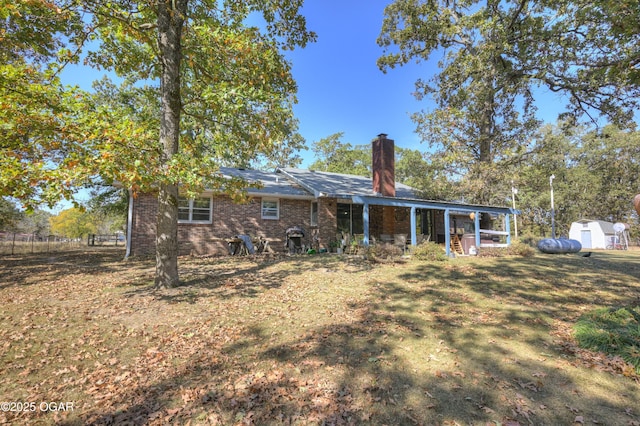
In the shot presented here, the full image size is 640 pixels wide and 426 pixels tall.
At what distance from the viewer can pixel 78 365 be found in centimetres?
379

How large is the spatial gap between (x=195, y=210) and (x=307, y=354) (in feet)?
35.6

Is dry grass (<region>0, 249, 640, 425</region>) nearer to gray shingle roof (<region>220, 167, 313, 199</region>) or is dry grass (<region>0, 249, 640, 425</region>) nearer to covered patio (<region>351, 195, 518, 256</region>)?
covered patio (<region>351, 195, 518, 256</region>)

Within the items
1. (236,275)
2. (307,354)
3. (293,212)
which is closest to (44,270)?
(236,275)

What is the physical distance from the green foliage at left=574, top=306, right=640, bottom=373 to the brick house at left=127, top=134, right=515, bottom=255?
300 inches

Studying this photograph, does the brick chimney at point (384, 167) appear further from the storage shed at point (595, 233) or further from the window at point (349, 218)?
the storage shed at point (595, 233)

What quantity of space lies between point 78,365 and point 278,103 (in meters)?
6.03

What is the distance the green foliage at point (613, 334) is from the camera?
12.9 ft

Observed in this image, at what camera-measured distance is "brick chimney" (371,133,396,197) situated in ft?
50.7

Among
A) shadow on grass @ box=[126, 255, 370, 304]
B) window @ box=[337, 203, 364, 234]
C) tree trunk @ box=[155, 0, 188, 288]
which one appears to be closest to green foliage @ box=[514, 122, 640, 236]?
window @ box=[337, 203, 364, 234]

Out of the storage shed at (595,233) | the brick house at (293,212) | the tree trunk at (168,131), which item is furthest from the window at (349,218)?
the storage shed at (595,233)

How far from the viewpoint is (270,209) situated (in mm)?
14461

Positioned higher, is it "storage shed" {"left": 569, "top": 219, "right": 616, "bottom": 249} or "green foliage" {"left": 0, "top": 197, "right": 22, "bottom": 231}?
"green foliage" {"left": 0, "top": 197, "right": 22, "bottom": 231}

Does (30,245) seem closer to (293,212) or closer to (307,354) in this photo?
(293,212)

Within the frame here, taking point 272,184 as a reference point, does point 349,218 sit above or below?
below
